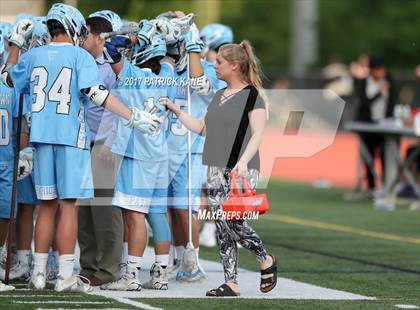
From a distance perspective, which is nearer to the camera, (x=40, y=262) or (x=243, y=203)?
(x=243, y=203)

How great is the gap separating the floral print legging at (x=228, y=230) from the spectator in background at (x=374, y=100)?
10.1m

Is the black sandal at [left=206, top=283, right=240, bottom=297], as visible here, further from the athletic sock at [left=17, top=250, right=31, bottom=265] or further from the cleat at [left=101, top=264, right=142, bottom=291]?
the athletic sock at [left=17, top=250, right=31, bottom=265]

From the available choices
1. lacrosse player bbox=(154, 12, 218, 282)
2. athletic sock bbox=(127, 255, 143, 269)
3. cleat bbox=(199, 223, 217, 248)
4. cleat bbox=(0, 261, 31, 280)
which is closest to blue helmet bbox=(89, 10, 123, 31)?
lacrosse player bbox=(154, 12, 218, 282)

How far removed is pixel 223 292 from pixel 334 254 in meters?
3.38

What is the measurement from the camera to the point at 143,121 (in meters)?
8.82

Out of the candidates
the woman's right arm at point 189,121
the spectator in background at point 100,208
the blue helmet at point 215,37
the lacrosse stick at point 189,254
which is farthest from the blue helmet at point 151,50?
the blue helmet at point 215,37

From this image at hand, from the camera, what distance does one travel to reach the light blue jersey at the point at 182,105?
1005 centimetres

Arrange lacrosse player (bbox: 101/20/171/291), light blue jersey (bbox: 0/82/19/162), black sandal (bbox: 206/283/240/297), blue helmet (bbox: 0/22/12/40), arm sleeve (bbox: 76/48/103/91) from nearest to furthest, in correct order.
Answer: arm sleeve (bbox: 76/48/103/91) → black sandal (bbox: 206/283/240/297) → lacrosse player (bbox: 101/20/171/291) → light blue jersey (bbox: 0/82/19/162) → blue helmet (bbox: 0/22/12/40)

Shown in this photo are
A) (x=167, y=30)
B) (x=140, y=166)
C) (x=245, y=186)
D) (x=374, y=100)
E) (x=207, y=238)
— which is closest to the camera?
(x=245, y=186)

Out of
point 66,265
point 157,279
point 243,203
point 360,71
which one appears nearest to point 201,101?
point 157,279

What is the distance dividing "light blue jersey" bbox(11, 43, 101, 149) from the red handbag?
1117mm

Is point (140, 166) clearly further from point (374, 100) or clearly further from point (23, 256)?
point (374, 100)

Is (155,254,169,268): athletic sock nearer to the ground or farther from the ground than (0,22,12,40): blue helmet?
nearer to the ground

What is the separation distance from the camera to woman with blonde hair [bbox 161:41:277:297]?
9.02 meters
